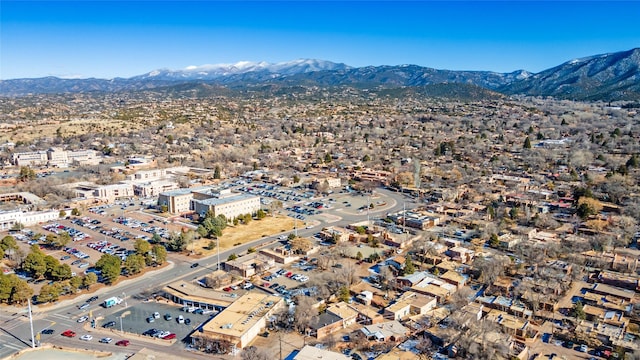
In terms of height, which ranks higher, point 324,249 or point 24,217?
point 24,217

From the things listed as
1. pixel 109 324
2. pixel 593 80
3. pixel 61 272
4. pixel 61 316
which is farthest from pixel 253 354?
pixel 593 80

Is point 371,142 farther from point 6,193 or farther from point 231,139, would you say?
point 6,193

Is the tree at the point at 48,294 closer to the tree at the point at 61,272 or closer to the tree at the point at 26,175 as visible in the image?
the tree at the point at 61,272

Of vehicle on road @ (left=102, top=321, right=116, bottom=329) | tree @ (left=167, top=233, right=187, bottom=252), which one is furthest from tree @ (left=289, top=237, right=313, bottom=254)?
vehicle on road @ (left=102, top=321, right=116, bottom=329)

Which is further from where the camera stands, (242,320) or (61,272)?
(61,272)

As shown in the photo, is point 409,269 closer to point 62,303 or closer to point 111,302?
point 111,302

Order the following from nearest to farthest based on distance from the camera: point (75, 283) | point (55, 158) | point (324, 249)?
point (75, 283) < point (324, 249) < point (55, 158)

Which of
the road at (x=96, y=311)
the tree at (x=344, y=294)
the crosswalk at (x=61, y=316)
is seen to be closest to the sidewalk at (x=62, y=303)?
the road at (x=96, y=311)

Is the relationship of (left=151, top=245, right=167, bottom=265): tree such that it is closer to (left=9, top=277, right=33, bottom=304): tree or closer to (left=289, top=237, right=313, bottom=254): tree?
(left=9, top=277, right=33, bottom=304): tree
